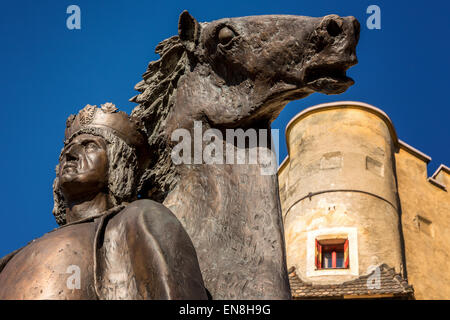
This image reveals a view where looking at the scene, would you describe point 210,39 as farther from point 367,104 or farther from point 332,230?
point 367,104

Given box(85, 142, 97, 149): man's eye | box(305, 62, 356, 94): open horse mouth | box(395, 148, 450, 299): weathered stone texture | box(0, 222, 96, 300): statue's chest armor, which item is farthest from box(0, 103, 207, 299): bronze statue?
box(395, 148, 450, 299): weathered stone texture

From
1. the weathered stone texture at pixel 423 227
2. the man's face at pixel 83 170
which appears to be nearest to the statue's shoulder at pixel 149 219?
the man's face at pixel 83 170

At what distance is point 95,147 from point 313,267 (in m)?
26.7

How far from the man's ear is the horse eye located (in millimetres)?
141

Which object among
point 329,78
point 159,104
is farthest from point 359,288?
point 329,78

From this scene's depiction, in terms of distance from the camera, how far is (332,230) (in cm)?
3056

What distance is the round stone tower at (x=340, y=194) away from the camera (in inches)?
1180

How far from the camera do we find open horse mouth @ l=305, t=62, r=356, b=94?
10.9 ft

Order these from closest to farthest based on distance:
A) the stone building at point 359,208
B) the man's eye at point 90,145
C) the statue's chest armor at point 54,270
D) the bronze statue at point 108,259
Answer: the bronze statue at point 108,259 < the statue's chest armor at point 54,270 < the man's eye at point 90,145 < the stone building at point 359,208

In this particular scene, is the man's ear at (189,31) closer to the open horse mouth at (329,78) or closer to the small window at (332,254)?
the open horse mouth at (329,78)

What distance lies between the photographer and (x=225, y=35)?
352 centimetres
